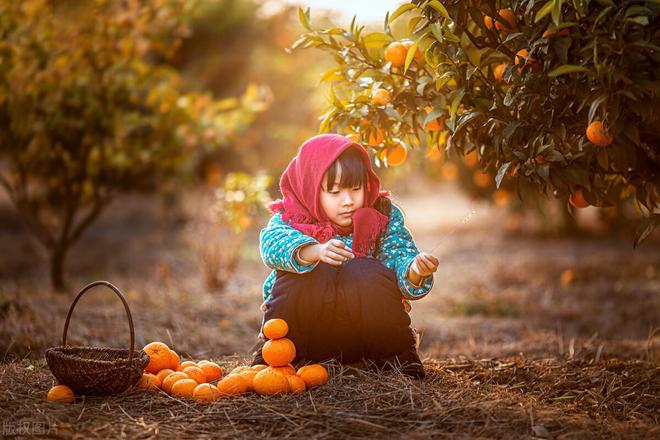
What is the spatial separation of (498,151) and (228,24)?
8.75 m

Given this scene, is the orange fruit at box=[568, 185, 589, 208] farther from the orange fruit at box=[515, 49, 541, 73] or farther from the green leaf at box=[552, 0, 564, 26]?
the green leaf at box=[552, 0, 564, 26]

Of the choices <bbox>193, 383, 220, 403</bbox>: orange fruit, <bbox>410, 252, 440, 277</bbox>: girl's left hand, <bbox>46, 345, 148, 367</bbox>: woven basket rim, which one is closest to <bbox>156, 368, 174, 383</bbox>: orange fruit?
<bbox>46, 345, 148, 367</bbox>: woven basket rim

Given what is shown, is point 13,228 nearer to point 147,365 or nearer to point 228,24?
point 228,24

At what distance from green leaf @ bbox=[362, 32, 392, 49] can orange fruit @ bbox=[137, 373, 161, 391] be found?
173cm

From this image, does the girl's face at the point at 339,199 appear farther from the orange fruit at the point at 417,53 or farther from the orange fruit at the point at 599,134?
the orange fruit at the point at 599,134

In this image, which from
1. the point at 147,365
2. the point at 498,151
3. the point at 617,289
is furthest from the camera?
the point at 617,289

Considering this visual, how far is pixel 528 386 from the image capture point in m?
2.93

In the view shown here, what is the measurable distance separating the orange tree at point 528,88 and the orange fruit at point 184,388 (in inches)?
51.2

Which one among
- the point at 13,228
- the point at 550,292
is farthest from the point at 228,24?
the point at 550,292

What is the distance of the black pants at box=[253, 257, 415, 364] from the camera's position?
276 cm

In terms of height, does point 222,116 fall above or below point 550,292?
above

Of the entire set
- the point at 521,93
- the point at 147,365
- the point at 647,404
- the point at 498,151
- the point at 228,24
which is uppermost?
the point at 228,24

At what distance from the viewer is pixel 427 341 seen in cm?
483

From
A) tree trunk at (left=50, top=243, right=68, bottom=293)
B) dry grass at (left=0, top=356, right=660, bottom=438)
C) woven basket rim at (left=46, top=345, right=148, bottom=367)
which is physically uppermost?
tree trunk at (left=50, top=243, right=68, bottom=293)
